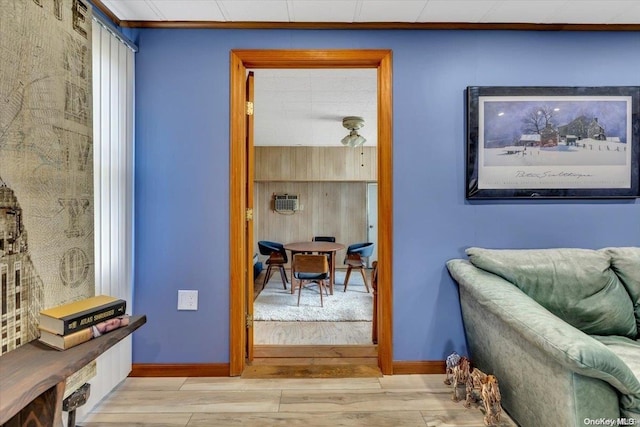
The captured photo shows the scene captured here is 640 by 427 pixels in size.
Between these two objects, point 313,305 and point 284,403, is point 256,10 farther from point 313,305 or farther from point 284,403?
point 313,305

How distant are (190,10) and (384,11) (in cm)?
115

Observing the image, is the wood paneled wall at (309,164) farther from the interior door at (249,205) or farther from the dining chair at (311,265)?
the interior door at (249,205)

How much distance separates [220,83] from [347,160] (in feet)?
12.3

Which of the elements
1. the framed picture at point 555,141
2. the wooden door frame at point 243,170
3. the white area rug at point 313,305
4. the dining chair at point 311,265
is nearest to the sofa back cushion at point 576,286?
the framed picture at point 555,141

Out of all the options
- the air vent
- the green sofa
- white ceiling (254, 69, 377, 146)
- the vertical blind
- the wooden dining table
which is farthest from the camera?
the air vent

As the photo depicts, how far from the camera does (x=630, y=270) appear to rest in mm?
1718

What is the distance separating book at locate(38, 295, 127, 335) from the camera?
1.02 m

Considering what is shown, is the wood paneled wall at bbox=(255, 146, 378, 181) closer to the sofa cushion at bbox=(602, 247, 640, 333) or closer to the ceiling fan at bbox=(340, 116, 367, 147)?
the ceiling fan at bbox=(340, 116, 367, 147)

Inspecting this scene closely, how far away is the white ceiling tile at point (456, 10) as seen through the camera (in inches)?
69.4

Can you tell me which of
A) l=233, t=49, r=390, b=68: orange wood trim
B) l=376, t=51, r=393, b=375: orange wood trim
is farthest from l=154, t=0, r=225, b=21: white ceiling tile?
l=376, t=51, r=393, b=375: orange wood trim

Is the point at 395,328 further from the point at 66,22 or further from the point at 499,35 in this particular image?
the point at 66,22

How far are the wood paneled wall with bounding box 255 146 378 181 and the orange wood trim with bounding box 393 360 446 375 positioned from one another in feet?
12.8

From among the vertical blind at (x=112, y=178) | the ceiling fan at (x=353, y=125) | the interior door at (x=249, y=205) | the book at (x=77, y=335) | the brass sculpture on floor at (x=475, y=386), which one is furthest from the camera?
the ceiling fan at (x=353, y=125)

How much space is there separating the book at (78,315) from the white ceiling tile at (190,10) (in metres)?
1.64
